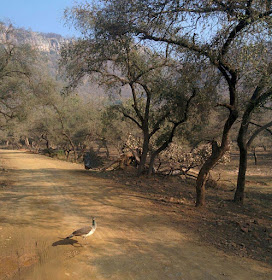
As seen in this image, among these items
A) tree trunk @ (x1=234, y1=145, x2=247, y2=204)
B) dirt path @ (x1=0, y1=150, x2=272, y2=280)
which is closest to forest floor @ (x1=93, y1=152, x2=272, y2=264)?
tree trunk @ (x1=234, y1=145, x2=247, y2=204)

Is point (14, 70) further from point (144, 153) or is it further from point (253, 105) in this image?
point (253, 105)

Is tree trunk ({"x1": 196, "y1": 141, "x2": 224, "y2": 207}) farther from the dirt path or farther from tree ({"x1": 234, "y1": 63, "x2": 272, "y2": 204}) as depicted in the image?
tree ({"x1": 234, "y1": 63, "x2": 272, "y2": 204})

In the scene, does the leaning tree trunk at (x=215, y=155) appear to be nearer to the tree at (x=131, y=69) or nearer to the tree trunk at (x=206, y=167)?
the tree trunk at (x=206, y=167)

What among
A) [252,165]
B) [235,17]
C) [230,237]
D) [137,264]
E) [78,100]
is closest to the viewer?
[137,264]

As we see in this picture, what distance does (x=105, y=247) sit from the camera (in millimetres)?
4766

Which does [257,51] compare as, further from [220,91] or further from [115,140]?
[115,140]

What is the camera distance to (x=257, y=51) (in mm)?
6043

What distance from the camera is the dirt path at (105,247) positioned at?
3922mm

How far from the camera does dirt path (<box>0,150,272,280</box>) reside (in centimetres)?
392

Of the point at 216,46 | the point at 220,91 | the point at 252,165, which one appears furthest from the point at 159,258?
the point at 252,165

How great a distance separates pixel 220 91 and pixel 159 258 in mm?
6840

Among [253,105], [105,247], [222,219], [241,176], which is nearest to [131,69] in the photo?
[253,105]

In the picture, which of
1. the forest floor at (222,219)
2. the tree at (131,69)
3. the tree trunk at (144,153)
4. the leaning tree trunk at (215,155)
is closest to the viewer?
the forest floor at (222,219)

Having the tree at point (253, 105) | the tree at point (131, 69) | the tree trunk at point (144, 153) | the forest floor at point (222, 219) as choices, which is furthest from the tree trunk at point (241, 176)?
the tree trunk at point (144, 153)
